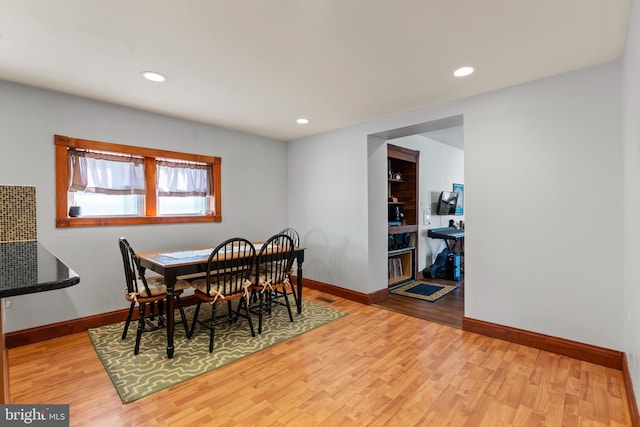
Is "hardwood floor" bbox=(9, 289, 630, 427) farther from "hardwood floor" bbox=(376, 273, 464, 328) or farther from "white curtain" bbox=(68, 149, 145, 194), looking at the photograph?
"white curtain" bbox=(68, 149, 145, 194)

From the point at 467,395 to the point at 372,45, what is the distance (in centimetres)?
237

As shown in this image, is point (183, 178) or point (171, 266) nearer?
point (171, 266)

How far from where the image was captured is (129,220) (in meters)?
3.32

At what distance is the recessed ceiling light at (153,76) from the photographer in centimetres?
246

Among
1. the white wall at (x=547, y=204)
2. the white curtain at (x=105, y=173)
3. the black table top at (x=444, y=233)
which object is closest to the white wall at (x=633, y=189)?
the white wall at (x=547, y=204)

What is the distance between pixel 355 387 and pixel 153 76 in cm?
284

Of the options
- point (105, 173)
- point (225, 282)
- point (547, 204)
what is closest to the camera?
point (547, 204)

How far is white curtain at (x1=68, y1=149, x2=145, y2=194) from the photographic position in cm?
302

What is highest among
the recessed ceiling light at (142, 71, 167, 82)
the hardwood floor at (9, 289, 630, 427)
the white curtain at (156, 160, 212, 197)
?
the recessed ceiling light at (142, 71, 167, 82)

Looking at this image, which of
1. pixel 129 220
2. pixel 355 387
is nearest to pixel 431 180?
pixel 355 387

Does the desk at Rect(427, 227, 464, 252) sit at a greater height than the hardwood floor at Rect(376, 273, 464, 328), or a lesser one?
greater

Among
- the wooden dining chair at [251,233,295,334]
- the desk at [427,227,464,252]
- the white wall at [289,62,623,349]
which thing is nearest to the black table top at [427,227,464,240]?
the desk at [427,227,464,252]

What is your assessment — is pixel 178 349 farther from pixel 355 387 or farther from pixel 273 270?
pixel 355 387

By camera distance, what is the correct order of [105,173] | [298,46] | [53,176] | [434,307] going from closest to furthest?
[298,46] → [53,176] → [105,173] → [434,307]
